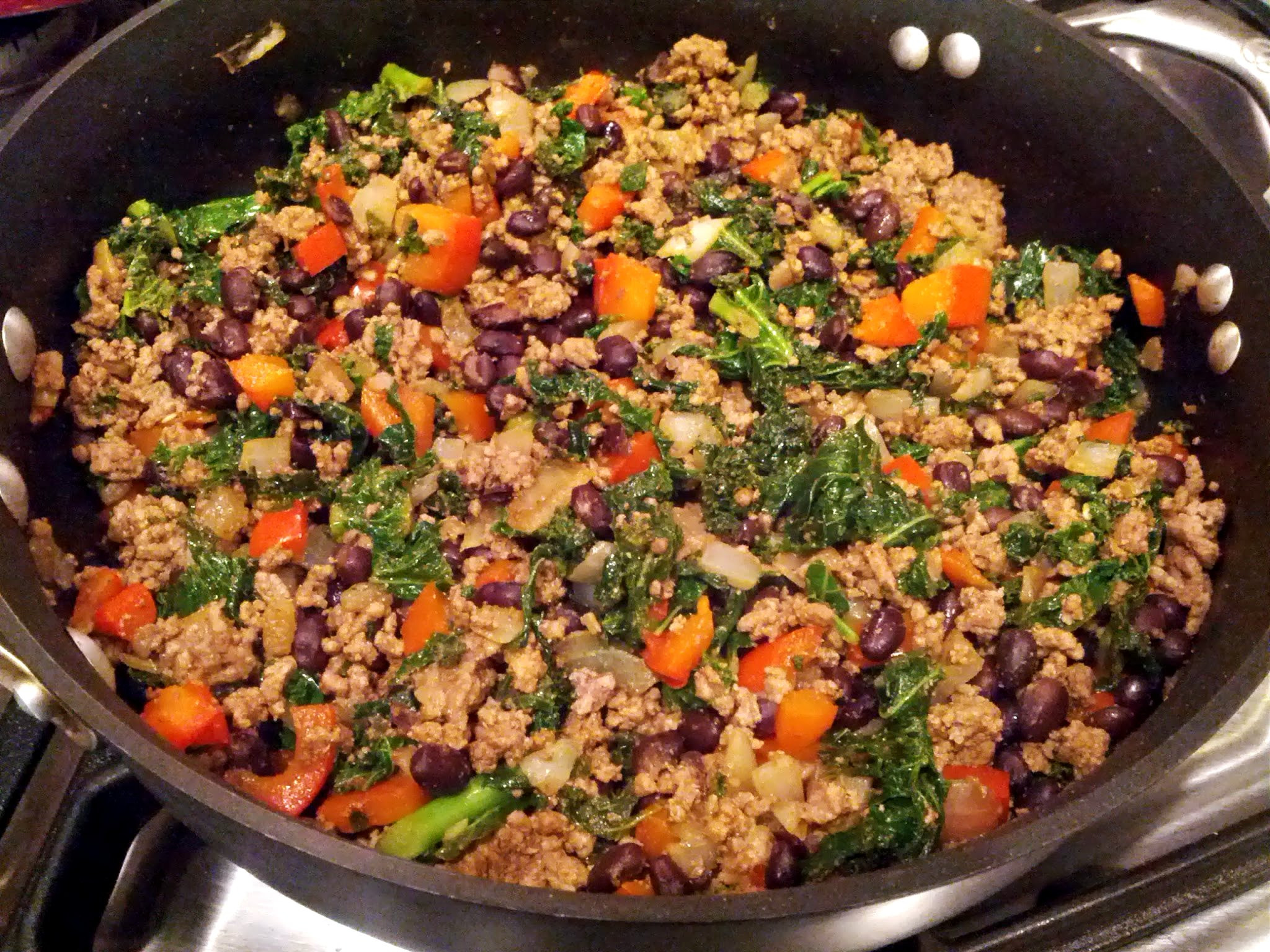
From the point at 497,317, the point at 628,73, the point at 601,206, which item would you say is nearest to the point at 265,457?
the point at 497,317

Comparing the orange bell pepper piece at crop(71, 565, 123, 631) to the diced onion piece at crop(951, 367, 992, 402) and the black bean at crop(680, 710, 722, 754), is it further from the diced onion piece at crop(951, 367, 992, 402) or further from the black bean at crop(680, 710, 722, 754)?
the diced onion piece at crop(951, 367, 992, 402)

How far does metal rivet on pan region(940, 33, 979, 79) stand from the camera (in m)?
3.24

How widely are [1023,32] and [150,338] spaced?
9.37 feet

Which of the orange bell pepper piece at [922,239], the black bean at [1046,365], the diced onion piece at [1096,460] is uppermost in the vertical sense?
the orange bell pepper piece at [922,239]

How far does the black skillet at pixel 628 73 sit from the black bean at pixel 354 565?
73cm

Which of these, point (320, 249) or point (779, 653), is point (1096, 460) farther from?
point (320, 249)

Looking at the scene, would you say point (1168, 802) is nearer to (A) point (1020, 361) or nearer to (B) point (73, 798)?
(A) point (1020, 361)

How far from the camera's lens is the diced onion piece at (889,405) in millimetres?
3154

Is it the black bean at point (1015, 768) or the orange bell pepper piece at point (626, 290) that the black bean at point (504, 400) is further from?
the black bean at point (1015, 768)

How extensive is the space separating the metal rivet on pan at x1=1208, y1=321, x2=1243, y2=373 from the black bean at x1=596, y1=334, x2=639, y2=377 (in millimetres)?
1676

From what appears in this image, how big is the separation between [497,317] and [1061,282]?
6.07 ft

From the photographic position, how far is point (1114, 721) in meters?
2.64

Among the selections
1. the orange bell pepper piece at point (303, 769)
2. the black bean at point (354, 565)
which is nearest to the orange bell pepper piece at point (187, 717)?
the orange bell pepper piece at point (303, 769)

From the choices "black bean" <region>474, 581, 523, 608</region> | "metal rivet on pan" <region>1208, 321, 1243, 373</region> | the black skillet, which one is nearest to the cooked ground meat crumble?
"black bean" <region>474, 581, 523, 608</region>
